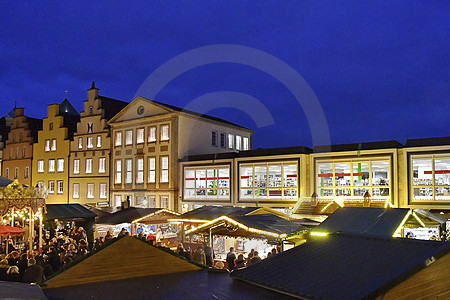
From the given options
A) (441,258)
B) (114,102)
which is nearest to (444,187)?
(441,258)

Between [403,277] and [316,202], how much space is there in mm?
22082

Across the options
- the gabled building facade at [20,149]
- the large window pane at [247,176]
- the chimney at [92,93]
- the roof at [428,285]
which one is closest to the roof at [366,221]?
the roof at [428,285]

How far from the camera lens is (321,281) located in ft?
17.2

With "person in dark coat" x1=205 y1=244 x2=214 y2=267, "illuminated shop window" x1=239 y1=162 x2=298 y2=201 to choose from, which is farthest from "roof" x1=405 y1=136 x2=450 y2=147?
"person in dark coat" x1=205 y1=244 x2=214 y2=267

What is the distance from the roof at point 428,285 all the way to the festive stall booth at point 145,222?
650 inches

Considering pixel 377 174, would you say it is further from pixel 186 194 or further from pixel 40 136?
pixel 40 136

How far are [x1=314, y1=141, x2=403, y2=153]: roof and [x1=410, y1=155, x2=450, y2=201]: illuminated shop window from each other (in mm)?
1328

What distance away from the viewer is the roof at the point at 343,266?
15.8 feet

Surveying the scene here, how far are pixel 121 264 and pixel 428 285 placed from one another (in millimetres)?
4372

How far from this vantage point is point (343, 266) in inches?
219

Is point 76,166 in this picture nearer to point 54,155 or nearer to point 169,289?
point 54,155

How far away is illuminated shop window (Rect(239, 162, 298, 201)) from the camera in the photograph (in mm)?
28719

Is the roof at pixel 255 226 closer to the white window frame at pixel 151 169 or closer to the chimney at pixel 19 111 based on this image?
the white window frame at pixel 151 169

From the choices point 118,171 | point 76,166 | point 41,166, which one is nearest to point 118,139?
point 118,171
